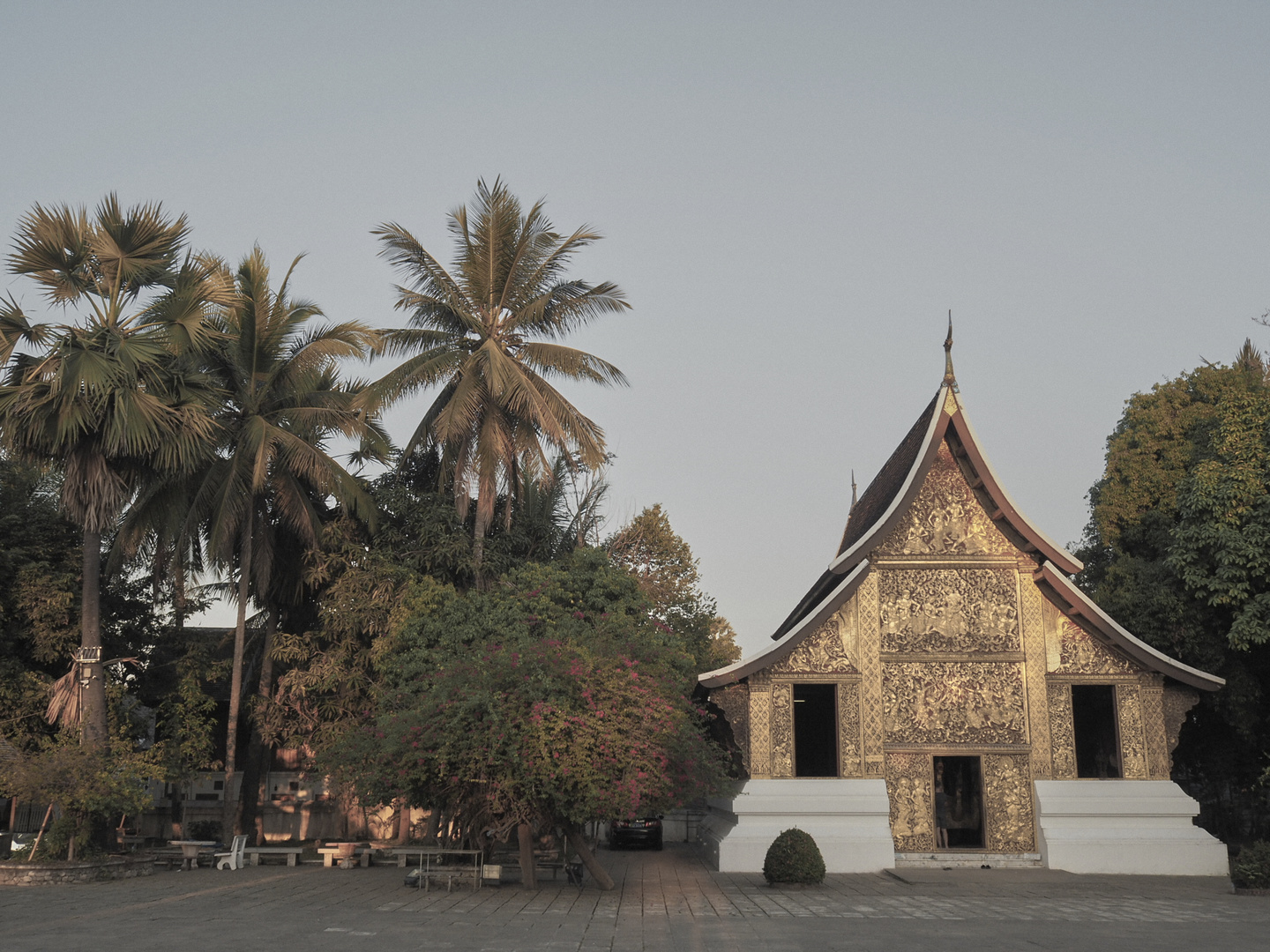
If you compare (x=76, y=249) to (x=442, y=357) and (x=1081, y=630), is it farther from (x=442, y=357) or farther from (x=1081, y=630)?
(x=1081, y=630)

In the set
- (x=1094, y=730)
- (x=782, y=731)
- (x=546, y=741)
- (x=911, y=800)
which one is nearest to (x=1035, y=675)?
(x=911, y=800)

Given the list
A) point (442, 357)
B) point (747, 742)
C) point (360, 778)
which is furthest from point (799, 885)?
point (442, 357)

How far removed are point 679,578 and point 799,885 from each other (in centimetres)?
2331

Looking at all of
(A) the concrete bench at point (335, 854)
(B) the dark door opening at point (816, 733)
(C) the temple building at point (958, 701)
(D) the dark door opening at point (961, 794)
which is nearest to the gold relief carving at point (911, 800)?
(C) the temple building at point (958, 701)

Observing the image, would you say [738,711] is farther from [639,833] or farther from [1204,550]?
[1204,550]

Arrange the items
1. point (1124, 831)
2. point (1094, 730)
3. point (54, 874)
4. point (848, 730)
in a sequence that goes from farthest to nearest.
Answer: point (1094, 730) → point (848, 730) → point (1124, 831) → point (54, 874)

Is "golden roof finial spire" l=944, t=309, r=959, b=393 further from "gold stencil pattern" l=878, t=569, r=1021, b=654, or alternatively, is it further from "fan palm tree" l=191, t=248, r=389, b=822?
"fan palm tree" l=191, t=248, r=389, b=822

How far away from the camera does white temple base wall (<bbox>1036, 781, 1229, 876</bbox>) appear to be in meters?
18.9

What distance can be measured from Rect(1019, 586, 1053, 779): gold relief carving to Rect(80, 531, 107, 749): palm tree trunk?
1653 centimetres

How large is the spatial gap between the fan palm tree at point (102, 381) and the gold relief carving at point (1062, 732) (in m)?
16.4

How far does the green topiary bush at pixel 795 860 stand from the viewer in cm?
1656

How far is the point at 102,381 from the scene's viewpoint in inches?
727

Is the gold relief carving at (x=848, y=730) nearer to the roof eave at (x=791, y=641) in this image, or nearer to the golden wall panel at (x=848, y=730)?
the golden wall panel at (x=848, y=730)

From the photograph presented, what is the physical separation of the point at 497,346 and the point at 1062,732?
14.7 m
